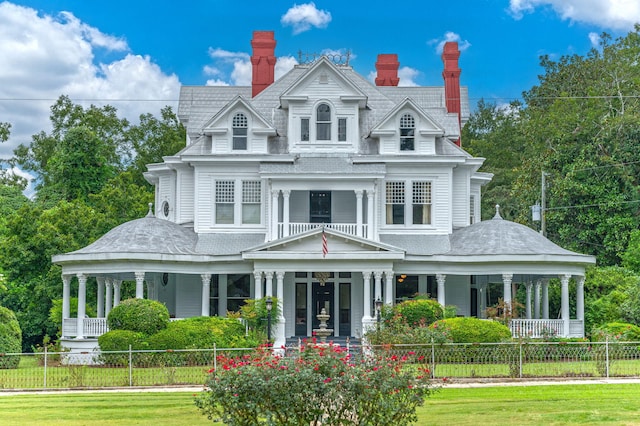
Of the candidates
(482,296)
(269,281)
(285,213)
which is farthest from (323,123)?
(482,296)

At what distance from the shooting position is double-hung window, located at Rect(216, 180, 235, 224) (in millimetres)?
43125

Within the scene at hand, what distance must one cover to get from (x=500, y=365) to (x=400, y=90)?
21.5 m

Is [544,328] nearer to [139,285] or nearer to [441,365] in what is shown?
[441,365]

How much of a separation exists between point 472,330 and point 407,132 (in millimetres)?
11136

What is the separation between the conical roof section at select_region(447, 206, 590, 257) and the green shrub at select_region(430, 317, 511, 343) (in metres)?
4.65

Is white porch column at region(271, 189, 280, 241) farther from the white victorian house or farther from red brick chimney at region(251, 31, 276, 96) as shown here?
red brick chimney at region(251, 31, 276, 96)

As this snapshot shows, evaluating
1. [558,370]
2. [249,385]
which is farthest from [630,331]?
[249,385]

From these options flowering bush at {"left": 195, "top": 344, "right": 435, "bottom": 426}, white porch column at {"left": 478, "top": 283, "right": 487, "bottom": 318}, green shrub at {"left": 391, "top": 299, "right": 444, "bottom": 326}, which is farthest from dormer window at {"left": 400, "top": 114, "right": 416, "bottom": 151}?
flowering bush at {"left": 195, "top": 344, "right": 435, "bottom": 426}

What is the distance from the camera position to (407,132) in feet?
142

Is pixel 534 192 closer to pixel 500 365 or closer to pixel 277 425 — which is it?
pixel 500 365

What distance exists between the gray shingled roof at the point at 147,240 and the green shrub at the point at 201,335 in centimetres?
429

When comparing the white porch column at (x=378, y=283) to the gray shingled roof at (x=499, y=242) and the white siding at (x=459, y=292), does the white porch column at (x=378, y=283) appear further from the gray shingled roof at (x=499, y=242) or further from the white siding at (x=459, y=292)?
the white siding at (x=459, y=292)

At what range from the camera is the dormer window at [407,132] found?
4325 centimetres

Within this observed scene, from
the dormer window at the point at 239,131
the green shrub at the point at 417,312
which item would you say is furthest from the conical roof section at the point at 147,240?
the green shrub at the point at 417,312
